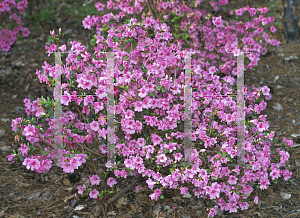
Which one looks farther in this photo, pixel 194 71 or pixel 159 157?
pixel 194 71

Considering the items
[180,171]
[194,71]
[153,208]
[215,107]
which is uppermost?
[194,71]

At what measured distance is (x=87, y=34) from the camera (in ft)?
18.7

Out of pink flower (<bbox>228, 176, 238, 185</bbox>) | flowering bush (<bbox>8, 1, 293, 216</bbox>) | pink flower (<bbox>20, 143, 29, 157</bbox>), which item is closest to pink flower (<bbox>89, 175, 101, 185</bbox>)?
flowering bush (<bbox>8, 1, 293, 216</bbox>)

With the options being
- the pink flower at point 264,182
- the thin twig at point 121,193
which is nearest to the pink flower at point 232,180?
the pink flower at point 264,182

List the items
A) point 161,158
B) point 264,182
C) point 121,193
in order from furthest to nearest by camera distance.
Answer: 1. point 121,193
2. point 264,182
3. point 161,158

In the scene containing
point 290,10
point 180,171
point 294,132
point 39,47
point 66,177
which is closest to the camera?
point 180,171

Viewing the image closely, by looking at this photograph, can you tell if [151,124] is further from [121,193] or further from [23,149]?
[23,149]

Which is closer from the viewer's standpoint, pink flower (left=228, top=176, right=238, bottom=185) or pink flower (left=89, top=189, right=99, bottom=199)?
→ pink flower (left=228, top=176, right=238, bottom=185)

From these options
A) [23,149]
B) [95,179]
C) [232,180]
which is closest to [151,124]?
[95,179]

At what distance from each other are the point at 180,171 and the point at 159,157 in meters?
0.19

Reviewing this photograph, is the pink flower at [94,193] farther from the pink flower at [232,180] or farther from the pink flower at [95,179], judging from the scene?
the pink flower at [232,180]

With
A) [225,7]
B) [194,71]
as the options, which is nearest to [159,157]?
[194,71]

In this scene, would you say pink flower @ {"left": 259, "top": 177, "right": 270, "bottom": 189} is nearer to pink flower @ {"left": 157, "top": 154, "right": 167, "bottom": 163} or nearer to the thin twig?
pink flower @ {"left": 157, "top": 154, "right": 167, "bottom": 163}

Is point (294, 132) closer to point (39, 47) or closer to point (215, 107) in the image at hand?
point (215, 107)
